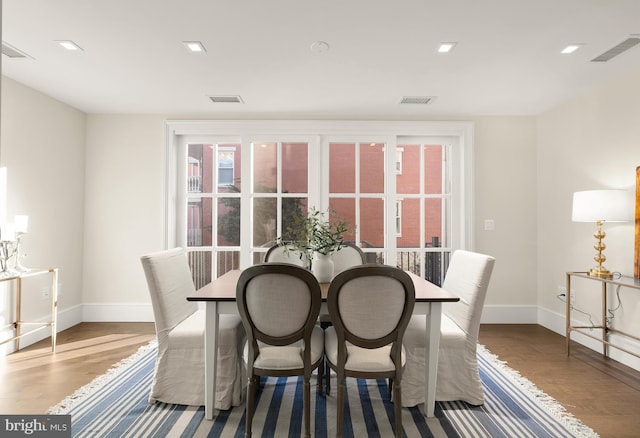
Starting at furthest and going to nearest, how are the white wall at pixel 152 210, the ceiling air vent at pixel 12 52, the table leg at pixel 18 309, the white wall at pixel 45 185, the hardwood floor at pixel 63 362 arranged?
the white wall at pixel 152 210 → the white wall at pixel 45 185 → the table leg at pixel 18 309 → the ceiling air vent at pixel 12 52 → the hardwood floor at pixel 63 362

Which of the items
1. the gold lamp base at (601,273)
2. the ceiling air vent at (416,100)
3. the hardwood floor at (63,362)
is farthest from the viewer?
the ceiling air vent at (416,100)

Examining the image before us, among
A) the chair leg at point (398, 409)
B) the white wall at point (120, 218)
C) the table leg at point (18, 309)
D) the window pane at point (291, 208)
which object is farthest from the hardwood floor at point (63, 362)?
the chair leg at point (398, 409)

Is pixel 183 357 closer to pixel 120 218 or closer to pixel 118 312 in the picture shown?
pixel 118 312

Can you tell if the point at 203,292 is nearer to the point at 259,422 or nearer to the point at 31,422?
the point at 259,422

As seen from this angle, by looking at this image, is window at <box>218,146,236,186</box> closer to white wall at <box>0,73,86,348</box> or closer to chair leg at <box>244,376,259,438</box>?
white wall at <box>0,73,86,348</box>

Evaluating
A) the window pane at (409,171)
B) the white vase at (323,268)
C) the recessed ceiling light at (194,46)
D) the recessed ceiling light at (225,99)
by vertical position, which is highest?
the recessed ceiling light at (194,46)

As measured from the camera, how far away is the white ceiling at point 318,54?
7.64ft

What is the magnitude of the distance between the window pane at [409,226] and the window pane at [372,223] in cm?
23

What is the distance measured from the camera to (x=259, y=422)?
2.26 m

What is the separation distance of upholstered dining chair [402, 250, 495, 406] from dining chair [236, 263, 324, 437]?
2.32 ft

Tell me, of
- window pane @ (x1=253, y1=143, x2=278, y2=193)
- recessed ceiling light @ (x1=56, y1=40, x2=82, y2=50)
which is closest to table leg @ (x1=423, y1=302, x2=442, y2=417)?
window pane @ (x1=253, y1=143, x2=278, y2=193)

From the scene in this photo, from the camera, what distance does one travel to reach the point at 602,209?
3121 mm

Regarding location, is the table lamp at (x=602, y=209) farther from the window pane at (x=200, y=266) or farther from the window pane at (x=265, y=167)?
the window pane at (x=200, y=266)

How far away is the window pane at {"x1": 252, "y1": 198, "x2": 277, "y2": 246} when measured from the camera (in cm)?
447
